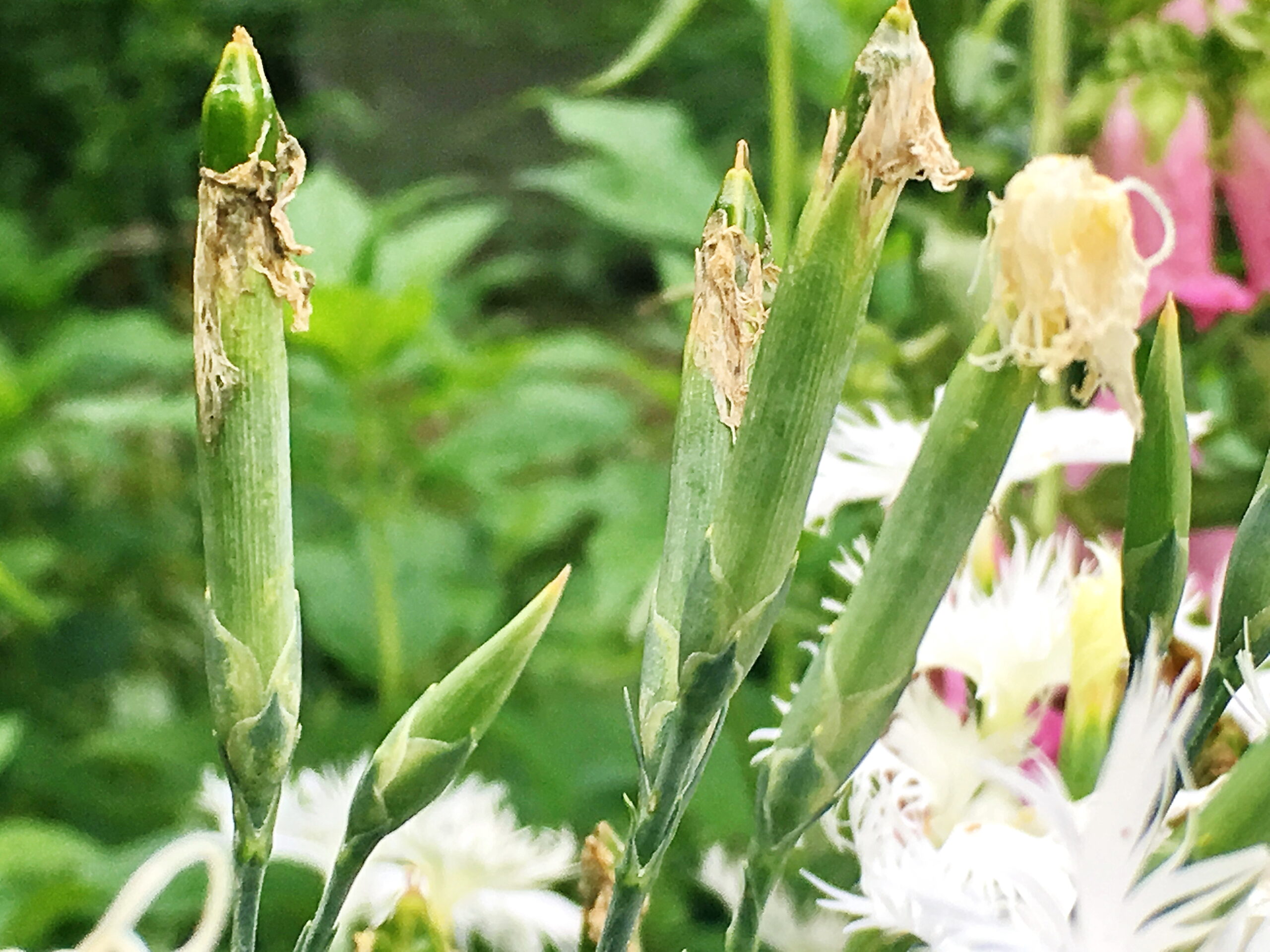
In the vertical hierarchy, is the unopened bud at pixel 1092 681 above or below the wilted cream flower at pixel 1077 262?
below

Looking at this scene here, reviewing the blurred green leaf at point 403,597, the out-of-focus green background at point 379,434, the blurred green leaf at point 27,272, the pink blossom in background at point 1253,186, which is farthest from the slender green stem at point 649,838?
the blurred green leaf at point 27,272

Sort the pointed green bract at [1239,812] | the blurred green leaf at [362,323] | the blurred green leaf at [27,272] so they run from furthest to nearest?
the blurred green leaf at [27,272], the blurred green leaf at [362,323], the pointed green bract at [1239,812]

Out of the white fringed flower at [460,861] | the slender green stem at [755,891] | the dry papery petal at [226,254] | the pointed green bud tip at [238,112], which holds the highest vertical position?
the pointed green bud tip at [238,112]

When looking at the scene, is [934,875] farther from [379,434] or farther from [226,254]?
[379,434]

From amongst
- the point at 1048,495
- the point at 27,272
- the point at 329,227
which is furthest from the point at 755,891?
the point at 27,272

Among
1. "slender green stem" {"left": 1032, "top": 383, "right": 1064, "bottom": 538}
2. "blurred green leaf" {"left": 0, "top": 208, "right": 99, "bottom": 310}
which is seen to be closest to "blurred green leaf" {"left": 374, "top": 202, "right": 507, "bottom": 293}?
"blurred green leaf" {"left": 0, "top": 208, "right": 99, "bottom": 310}

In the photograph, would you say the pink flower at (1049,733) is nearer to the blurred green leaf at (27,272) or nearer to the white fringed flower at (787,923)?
the white fringed flower at (787,923)
